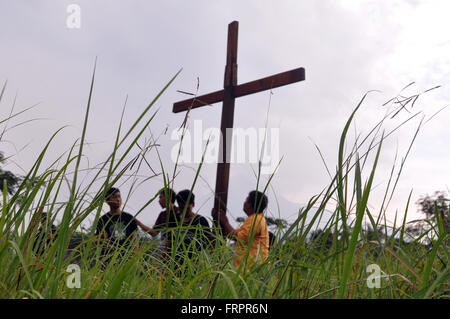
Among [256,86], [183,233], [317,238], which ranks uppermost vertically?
[256,86]

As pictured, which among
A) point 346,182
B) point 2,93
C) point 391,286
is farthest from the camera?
point 2,93

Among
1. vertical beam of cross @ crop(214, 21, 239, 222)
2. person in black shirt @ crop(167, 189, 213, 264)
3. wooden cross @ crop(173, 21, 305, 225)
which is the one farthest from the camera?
vertical beam of cross @ crop(214, 21, 239, 222)

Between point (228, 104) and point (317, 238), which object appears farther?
point (228, 104)

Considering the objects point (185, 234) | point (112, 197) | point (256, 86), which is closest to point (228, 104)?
point (256, 86)

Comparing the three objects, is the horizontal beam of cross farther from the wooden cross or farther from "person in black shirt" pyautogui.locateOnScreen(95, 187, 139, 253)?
"person in black shirt" pyautogui.locateOnScreen(95, 187, 139, 253)

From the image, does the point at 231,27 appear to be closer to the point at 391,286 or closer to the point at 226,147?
the point at 226,147

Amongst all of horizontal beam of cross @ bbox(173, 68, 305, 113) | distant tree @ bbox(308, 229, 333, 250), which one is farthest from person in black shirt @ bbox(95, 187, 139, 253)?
horizontal beam of cross @ bbox(173, 68, 305, 113)

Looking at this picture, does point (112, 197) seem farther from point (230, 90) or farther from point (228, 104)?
point (230, 90)

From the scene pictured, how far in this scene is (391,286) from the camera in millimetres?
1135

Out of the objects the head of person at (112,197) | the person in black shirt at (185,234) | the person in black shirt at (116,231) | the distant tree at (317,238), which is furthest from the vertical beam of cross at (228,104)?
the distant tree at (317,238)
